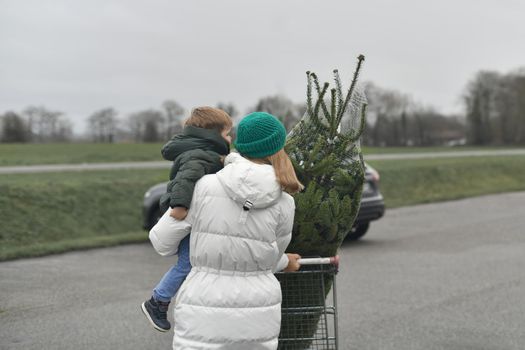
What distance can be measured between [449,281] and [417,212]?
368 inches

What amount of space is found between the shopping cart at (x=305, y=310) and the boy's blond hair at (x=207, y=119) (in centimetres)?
96

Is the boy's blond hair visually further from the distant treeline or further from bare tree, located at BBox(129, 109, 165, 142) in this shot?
bare tree, located at BBox(129, 109, 165, 142)

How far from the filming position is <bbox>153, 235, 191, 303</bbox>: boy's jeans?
332cm

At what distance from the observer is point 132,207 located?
49.5ft

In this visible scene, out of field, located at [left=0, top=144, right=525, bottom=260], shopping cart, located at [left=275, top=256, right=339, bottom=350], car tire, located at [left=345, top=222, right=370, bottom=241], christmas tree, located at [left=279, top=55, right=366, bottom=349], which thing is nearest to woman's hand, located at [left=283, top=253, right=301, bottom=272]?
shopping cart, located at [left=275, top=256, right=339, bottom=350]

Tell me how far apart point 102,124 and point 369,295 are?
59216mm

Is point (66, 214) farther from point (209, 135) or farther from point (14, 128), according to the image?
point (14, 128)

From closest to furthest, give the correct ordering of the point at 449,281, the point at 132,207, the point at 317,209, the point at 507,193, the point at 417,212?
the point at 317,209 < the point at 449,281 < the point at 132,207 < the point at 417,212 < the point at 507,193

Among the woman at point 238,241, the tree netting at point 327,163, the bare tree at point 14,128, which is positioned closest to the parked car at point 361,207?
the tree netting at point 327,163

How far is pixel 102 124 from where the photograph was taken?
6406cm

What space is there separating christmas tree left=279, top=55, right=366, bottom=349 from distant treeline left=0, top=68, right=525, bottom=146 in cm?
4604


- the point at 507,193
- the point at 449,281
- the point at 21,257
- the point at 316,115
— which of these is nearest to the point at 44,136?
the point at 507,193

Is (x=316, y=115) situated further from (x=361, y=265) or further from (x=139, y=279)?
(x=361, y=265)

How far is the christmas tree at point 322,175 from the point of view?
3803 millimetres
